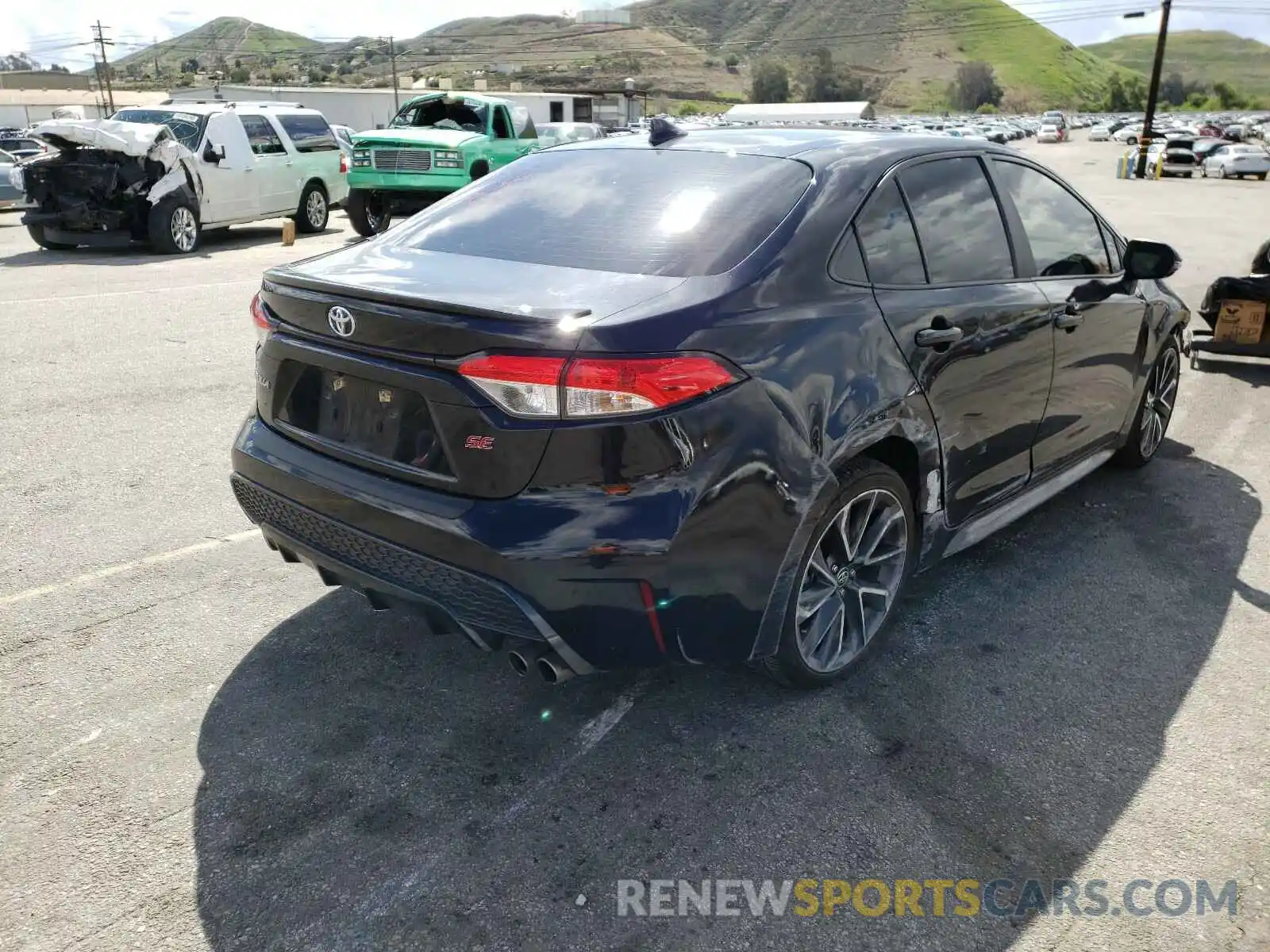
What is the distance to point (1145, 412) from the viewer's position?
5445 mm

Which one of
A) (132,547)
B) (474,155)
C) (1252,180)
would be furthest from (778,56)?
(132,547)

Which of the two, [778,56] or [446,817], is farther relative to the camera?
[778,56]

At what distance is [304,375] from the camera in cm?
309

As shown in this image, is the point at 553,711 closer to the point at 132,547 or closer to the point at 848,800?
the point at 848,800

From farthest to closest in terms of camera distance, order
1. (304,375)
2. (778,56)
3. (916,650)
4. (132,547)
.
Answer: (778,56)
(132,547)
(916,650)
(304,375)

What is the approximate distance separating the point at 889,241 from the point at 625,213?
884 millimetres

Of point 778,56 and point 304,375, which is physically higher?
point 778,56

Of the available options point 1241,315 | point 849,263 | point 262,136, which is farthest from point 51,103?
point 849,263

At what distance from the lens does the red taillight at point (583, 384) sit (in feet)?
8.37

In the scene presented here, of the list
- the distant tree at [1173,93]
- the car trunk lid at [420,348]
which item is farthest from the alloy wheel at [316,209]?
the distant tree at [1173,93]

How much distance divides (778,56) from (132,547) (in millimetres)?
201951

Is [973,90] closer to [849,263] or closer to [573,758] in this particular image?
[849,263]

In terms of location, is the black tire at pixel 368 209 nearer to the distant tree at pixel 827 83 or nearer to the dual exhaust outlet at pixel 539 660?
the dual exhaust outlet at pixel 539 660
